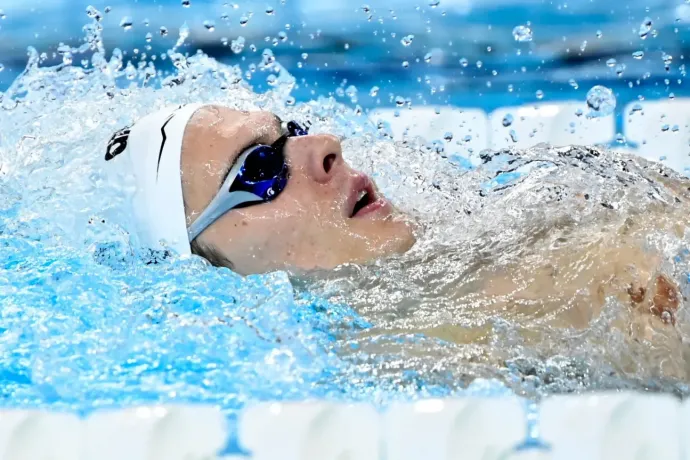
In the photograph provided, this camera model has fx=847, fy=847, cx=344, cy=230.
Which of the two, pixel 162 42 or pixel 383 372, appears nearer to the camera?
pixel 383 372

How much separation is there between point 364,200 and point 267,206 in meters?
0.17

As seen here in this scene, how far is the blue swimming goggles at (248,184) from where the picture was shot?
4.55ft

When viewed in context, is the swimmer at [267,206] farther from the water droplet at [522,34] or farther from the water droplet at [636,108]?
the water droplet at [522,34]

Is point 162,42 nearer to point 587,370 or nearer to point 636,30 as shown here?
point 636,30

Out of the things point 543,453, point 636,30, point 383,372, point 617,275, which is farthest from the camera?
point 636,30

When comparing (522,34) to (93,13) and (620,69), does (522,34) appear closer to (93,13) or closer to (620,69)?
(620,69)

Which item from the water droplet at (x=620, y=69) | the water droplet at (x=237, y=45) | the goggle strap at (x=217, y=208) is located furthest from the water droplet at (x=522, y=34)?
the goggle strap at (x=217, y=208)

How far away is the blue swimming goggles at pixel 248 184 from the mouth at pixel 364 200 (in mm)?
116

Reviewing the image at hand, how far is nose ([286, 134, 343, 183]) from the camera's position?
1404mm

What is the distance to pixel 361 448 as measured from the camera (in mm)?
1007

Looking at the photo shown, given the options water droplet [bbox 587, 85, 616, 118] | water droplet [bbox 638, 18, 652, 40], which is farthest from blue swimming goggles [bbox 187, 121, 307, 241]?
water droplet [bbox 638, 18, 652, 40]

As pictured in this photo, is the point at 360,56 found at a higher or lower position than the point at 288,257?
higher

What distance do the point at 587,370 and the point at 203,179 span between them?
69 centimetres

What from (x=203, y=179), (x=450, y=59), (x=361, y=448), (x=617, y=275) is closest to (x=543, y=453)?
(x=361, y=448)
